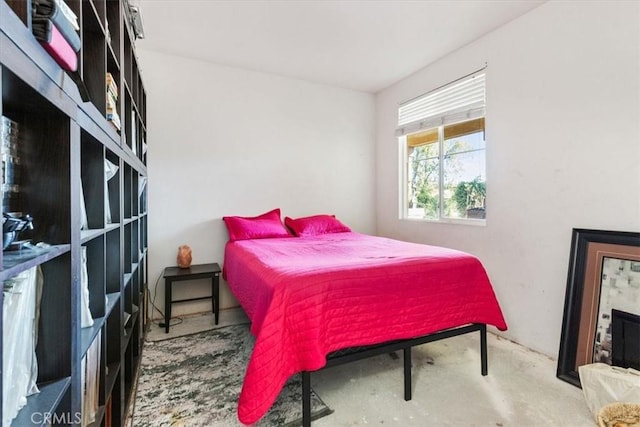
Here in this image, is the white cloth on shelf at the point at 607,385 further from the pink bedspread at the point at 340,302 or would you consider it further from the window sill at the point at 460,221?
the window sill at the point at 460,221

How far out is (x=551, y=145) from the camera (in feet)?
7.40

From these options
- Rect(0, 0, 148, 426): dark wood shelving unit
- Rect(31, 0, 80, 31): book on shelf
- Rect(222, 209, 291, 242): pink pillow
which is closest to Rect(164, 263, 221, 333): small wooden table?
Rect(222, 209, 291, 242): pink pillow

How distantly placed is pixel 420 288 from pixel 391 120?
268cm

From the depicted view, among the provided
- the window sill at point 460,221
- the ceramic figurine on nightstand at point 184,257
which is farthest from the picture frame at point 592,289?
the ceramic figurine on nightstand at point 184,257

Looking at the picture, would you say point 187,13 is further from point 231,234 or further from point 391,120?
point 391,120

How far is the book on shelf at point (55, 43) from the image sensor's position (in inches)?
25.8

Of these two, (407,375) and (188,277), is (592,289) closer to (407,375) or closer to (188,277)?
(407,375)

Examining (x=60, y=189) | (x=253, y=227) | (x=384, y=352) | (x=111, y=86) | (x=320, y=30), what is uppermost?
A: (x=320, y=30)

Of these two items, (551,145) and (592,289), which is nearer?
(592,289)

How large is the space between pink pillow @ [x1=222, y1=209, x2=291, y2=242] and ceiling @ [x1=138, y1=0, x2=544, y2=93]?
1.66 meters

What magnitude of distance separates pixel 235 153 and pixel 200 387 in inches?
90.8

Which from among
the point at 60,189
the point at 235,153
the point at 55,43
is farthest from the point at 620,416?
the point at 235,153

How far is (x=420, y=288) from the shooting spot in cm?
180

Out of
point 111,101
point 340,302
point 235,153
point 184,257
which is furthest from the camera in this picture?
point 235,153
